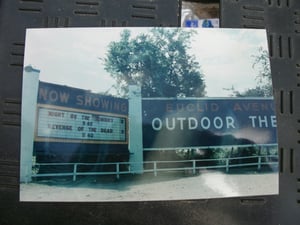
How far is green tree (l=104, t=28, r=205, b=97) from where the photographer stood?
63 centimetres

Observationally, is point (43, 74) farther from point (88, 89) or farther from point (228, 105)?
point (228, 105)

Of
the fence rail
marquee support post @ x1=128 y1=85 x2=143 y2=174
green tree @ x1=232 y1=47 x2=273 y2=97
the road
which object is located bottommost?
the road

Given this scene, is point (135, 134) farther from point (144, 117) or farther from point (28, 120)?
point (28, 120)

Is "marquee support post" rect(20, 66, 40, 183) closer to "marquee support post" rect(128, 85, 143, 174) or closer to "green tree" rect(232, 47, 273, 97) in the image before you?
"marquee support post" rect(128, 85, 143, 174)

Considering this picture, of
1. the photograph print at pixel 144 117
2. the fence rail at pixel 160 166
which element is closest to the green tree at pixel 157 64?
the photograph print at pixel 144 117

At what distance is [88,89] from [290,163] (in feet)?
1.43

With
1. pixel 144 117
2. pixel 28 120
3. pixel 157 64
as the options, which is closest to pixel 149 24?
pixel 157 64

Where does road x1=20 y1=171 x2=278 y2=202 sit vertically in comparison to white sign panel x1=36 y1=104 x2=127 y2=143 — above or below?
below

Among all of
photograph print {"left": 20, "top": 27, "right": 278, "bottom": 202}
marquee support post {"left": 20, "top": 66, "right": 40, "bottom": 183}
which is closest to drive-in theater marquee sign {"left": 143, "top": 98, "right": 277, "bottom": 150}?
photograph print {"left": 20, "top": 27, "right": 278, "bottom": 202}

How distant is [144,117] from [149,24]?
0.66 ft

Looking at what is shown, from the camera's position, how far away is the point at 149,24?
0.66 metres

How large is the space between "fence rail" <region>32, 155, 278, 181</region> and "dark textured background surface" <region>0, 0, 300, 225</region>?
5 centimetres

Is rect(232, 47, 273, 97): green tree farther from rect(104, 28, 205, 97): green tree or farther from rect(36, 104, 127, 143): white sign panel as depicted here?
rect(36, 104, 127, 143): white sign panel

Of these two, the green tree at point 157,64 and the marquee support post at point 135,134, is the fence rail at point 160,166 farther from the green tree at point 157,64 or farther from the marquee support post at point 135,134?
the green tree at point 157,64
